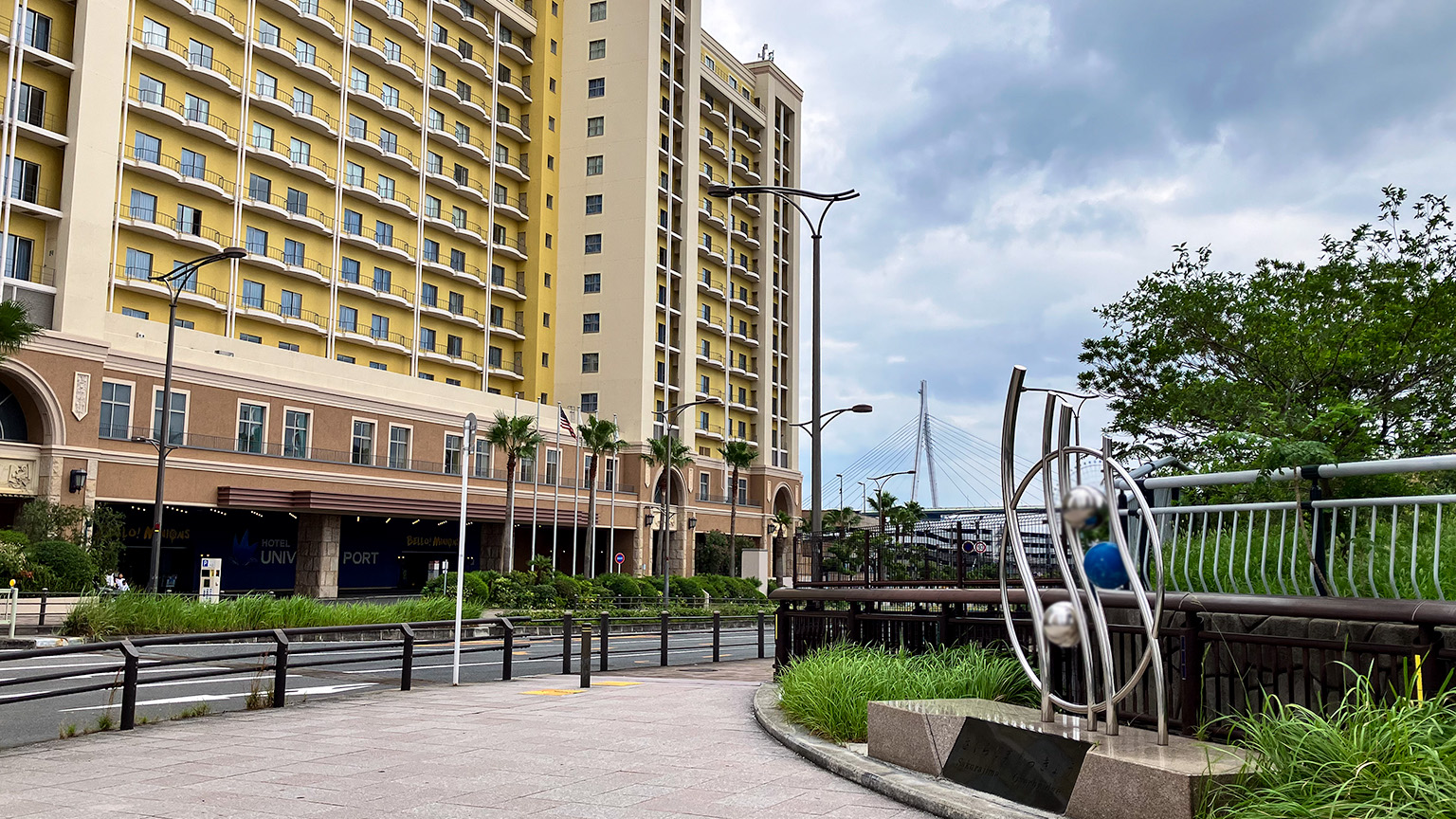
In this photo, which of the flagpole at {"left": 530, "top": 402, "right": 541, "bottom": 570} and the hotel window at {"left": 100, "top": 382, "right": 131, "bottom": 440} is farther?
the flagpole at {"left": 530, "top": 402, "right": 541, "bottom": 570}

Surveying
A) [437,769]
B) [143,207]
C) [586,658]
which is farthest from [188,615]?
[143,207]

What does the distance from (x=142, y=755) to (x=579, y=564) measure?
6214 cm

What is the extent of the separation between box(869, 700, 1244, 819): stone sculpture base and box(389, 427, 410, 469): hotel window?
5267cm

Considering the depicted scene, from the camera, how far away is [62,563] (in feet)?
117

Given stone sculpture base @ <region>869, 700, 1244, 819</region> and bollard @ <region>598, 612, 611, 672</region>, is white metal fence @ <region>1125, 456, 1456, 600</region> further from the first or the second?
bollard @ <region>598, 612, 611, 672</region>

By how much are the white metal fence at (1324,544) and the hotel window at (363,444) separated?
5066 centimetres

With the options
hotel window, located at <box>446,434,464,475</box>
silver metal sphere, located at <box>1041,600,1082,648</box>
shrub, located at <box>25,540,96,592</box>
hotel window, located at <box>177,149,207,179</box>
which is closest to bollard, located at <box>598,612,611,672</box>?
silver metal sphere, located at <box>1041,600,1082,648</box>

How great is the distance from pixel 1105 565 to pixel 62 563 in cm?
3830

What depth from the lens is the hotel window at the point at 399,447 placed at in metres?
58.0

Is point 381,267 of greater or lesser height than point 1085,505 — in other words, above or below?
above

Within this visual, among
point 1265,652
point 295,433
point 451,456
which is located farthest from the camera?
point 451,456

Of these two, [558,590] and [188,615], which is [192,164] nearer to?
[558,590]

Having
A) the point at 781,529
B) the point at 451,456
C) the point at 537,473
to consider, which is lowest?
the point at 781,529

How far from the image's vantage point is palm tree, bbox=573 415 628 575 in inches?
2452
